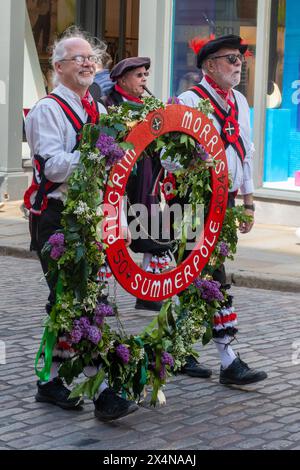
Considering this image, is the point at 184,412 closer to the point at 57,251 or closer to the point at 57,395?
the point at 57,395

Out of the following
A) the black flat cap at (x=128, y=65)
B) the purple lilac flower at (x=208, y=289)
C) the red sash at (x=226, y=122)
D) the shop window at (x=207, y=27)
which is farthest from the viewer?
the shop window at (x=207, y=27)

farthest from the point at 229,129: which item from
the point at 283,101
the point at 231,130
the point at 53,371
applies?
the point at 283,101

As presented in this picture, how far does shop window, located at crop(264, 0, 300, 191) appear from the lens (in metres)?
13.4

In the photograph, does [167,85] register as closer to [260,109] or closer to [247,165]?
[260,109]

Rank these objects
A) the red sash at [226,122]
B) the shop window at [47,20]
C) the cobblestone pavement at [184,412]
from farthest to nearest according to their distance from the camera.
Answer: the shop window at [47,20] < the red sash at [226,122] < the cobblestone pavement at [184,412]

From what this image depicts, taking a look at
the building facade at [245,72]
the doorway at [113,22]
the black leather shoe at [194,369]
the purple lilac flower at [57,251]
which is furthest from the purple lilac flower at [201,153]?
the doorway at [113,22]

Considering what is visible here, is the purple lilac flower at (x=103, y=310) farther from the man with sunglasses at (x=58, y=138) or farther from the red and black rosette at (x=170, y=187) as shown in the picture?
the red and black rosette at (x=170, y=187)

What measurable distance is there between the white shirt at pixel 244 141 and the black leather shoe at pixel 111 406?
1.55 meters

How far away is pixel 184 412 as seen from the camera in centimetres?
577

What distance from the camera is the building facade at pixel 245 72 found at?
529 inches

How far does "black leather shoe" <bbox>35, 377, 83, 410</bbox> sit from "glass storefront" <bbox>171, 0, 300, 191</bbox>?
310 inches

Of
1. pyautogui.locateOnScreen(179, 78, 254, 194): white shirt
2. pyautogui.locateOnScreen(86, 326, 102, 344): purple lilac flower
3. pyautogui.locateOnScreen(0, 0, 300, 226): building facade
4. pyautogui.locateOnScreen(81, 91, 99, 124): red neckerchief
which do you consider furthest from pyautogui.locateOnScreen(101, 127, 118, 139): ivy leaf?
pyautogui.locateOnScreen(0, 0, 300, 226): building facade

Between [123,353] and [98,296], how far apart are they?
1.03 feet

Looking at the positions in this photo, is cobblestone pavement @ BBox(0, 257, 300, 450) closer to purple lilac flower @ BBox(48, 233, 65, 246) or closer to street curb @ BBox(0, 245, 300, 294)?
purple lilac flower @ BBox(48, 233, 65, 246)
